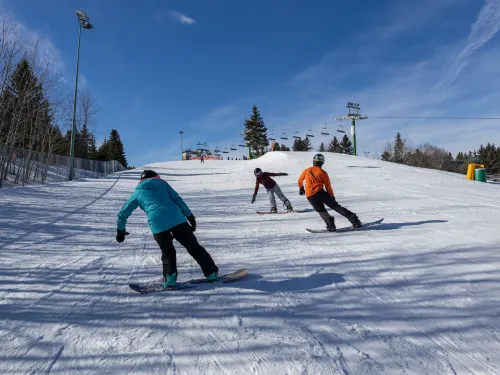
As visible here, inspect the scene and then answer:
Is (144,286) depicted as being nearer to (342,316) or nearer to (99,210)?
(342,316)

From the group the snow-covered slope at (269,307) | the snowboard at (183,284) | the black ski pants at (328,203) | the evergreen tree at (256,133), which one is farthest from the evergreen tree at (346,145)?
the snowboard at (183,284)

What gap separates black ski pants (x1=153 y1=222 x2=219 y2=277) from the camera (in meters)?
3.76

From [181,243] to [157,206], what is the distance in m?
0.55

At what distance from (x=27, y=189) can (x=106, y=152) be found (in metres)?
57.5

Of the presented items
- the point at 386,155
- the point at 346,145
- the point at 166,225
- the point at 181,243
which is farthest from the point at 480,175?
the point at 386,155

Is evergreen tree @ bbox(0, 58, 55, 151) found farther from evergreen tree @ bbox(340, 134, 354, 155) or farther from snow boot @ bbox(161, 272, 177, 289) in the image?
evergreen tree @ bbox(340, 134, 354, 155)

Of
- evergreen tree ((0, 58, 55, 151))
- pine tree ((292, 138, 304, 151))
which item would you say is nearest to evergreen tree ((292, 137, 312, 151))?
pine tree ((292, 138, 304, 151))

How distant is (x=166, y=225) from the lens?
3.73 metres

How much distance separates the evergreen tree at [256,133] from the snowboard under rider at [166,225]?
2800 inches

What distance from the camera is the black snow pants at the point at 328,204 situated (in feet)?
21.8

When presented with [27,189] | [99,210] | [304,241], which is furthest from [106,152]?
[304,241]

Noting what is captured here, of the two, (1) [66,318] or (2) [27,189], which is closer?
(1) [66,318]

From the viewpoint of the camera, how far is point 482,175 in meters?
21.5

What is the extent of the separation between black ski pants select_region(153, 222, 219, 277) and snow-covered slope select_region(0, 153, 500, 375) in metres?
0.30
